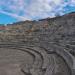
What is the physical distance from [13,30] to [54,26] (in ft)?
60.7

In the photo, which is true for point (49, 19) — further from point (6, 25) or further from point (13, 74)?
point (13, 74)

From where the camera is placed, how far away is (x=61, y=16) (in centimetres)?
7400

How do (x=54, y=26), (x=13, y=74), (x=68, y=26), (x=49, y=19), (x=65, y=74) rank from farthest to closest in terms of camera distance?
1. (x=49, y=19)
2. (x=54, y=26)
3. (x=68, y=26)
4. (x=13, y=74)
5. (x=65, y=74)

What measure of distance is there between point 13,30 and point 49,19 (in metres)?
14.1

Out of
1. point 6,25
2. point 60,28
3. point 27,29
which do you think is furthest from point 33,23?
point 60,28

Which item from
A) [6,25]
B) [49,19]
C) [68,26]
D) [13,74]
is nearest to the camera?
[13,74]

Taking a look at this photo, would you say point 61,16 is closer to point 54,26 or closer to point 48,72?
point 54,26

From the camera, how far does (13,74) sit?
1591 cm

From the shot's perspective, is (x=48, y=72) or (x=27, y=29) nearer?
(x=48, y=72)

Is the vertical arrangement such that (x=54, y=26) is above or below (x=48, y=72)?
above

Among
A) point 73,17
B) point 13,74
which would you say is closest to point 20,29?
point 73,17

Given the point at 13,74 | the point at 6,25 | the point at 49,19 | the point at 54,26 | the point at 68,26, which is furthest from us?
the point at 6,25

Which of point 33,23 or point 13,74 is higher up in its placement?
point 33,23

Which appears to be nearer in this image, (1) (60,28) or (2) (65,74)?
(2) (65,74)
